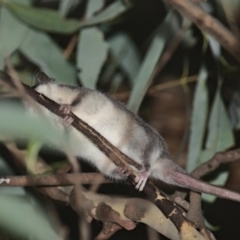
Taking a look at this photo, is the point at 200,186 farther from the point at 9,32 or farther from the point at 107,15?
the point at 9,32

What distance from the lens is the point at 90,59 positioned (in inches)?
102

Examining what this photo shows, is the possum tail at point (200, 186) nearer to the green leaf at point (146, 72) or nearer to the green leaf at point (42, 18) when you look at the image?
the green leaf at point (146, 72)

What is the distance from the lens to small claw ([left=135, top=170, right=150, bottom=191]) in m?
1.95

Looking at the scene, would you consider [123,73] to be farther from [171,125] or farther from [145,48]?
[171,125]

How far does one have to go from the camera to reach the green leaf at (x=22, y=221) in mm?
1184

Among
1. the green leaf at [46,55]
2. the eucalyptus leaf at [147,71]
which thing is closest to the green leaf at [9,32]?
the green leaf at [46,55]

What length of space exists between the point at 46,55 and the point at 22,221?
1.48 metres

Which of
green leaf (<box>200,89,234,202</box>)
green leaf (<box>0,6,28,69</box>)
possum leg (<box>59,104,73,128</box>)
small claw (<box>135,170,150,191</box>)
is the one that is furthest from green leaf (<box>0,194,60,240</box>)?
green leaf (<box>200,89,234,202</box>)

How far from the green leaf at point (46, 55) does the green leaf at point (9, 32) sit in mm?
48

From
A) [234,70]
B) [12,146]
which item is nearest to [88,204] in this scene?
[12,146]

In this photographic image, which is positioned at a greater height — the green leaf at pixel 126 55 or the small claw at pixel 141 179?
the green leaf at pixel 126 55

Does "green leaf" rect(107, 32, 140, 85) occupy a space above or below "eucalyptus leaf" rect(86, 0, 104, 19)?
below

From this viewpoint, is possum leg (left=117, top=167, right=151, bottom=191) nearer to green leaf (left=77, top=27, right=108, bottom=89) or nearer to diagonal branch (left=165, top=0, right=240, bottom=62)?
diagonal branch (left=165, top=0, right=240, bottom=62)

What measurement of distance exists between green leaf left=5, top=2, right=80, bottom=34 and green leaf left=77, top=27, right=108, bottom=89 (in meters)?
0.14
